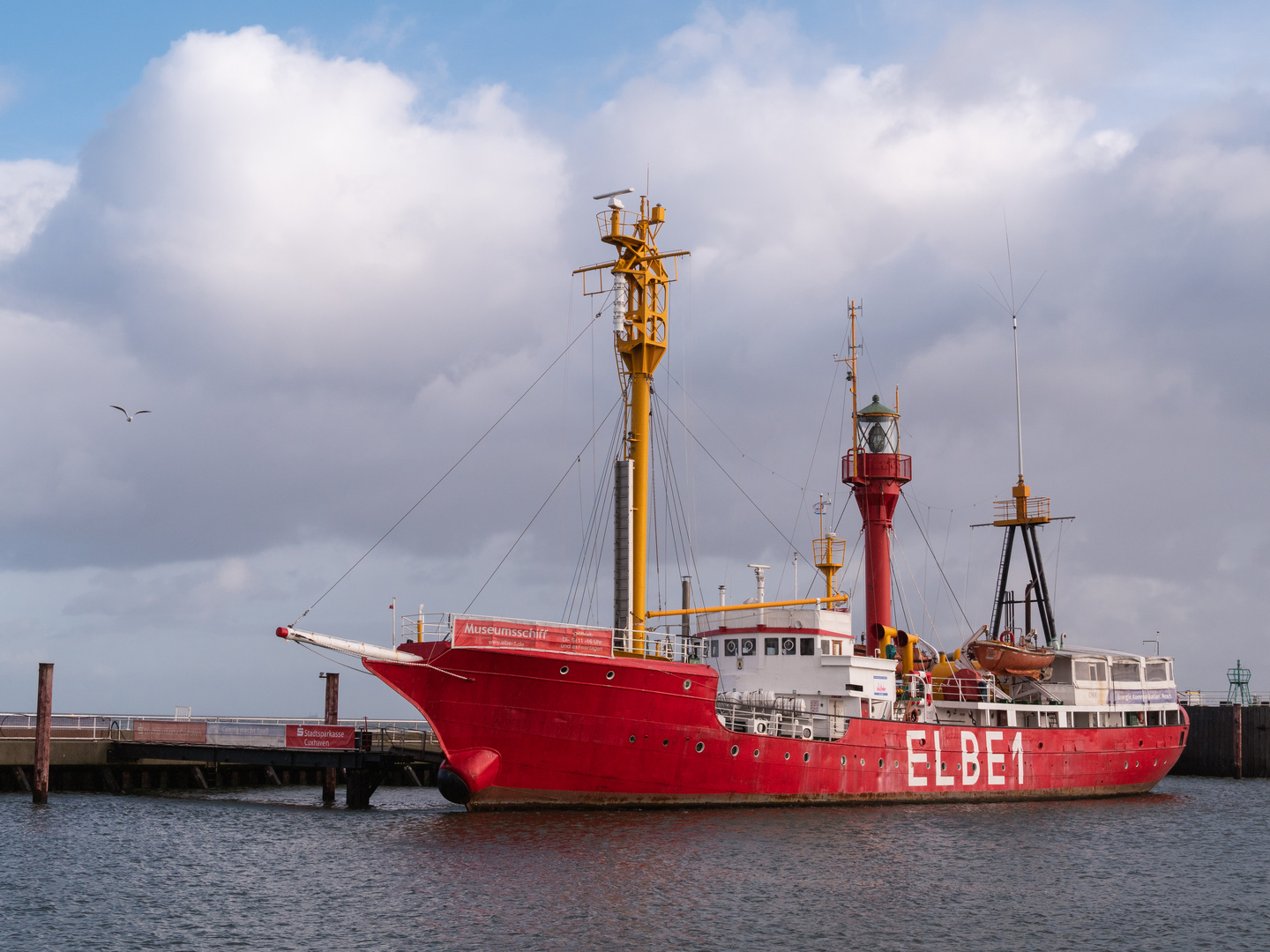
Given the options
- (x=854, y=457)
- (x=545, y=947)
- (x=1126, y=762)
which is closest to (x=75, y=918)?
(x=545, y=947)

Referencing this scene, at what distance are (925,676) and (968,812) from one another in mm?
4746

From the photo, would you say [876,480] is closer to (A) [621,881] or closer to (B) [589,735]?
(B) [589,735]

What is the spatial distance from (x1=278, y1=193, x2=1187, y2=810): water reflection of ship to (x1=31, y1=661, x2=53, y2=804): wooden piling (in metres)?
11.8

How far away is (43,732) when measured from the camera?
119 ft

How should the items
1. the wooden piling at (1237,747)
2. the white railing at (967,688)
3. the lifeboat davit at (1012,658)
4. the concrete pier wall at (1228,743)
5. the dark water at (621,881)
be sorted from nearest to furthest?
the dark water at (621,881) < the white railing at (967,688) < the lifeboat davit at (1012,658) < the wooden piling at (1237,747) < the concrete pier wall at (1228,743)

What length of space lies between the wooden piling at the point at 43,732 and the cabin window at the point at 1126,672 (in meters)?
38.0

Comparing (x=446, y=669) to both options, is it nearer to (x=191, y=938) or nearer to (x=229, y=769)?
(x=191, y=938)

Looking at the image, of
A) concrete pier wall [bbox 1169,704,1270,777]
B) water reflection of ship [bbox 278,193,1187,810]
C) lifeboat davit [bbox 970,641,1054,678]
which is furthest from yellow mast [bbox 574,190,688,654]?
concrete pier wall [bbox 1169,704,1270,777]

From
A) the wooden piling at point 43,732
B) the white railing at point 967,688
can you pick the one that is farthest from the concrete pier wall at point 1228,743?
the wooden piling at point 43,732

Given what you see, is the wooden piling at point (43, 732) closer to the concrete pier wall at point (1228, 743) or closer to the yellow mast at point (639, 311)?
the yellow mast at point (639, 311)

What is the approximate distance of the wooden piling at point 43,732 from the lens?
Result: 36031mm

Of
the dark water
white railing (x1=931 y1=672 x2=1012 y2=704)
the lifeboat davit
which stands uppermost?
the lifeboat davit

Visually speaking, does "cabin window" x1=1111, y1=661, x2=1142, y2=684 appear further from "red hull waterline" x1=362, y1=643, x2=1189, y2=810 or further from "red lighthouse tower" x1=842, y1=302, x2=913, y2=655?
"red hull waterline" x1=362, y1=643, x2=1189, y2=810

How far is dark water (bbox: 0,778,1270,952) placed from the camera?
20891mm
